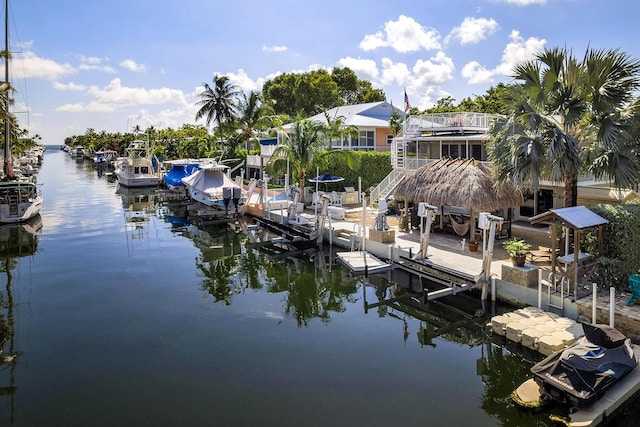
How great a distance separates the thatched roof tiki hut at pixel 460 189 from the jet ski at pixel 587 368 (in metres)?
9.42

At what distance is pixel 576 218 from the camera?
1321 centimetres

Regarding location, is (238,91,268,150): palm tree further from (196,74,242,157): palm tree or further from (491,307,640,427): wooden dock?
(491,307,640,427): wooden dock

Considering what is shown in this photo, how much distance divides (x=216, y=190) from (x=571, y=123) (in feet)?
84.1

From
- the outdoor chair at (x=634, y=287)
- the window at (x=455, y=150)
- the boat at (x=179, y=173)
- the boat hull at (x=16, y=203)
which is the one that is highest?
the window at (x=455, y=150)

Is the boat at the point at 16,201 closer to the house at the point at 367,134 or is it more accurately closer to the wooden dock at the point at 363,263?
the house at the point at 367,134

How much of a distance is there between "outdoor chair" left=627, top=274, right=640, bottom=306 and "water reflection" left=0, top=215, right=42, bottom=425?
15.0 metres

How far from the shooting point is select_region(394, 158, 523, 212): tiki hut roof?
64.8 feet

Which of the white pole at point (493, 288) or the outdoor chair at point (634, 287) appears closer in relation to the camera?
the outdoor chair at point (634, 287)

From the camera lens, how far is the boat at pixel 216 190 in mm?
32531

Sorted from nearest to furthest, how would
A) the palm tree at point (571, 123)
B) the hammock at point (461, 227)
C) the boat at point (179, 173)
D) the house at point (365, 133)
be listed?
the palm tree at point (571, 123), the hammock at point (461, 227), the house at point (365, 133), the boat at point (179, 173)

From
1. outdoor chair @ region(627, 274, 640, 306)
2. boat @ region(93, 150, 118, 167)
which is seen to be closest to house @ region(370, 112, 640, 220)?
outdoor chair @ region(627, 274, 640, 306)

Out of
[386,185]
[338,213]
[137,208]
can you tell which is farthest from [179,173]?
[386,185]

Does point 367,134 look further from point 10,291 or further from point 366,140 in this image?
point 10,291

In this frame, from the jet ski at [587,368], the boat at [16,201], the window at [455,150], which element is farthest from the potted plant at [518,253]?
the boat at [16,201]
